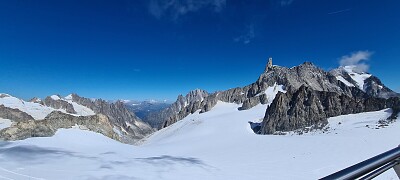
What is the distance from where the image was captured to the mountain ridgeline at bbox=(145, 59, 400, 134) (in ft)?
198

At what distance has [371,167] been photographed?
2.34 meters

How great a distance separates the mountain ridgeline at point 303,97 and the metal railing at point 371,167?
50.6 meters

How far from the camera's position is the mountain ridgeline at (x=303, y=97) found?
60.5 meters

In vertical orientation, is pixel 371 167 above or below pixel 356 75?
below

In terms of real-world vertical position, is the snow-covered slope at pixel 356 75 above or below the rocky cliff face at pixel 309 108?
above

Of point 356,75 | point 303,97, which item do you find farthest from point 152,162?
point 356,75

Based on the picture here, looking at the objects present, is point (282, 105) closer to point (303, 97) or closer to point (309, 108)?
point (303, 97)

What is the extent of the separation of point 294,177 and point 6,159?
46.0 ft

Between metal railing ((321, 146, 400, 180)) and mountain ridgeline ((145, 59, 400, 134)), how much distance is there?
50.6 metres

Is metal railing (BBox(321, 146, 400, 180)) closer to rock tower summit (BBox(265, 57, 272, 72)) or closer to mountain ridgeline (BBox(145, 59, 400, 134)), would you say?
mountain ridgeline (BBox(145, 59, 400, 134))

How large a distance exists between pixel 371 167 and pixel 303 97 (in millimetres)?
68262

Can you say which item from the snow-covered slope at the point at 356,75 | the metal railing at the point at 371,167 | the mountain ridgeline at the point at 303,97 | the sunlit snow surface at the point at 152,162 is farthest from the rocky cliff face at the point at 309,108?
the snow-covered slope at the point at 356,75

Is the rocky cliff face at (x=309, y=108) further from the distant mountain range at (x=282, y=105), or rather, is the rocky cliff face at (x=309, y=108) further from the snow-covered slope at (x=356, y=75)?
the snow-covered slope at (x=356, y=75)

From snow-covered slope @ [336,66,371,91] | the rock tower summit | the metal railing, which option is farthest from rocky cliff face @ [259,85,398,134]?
snow-covered slope @ [336,66,371,91]
